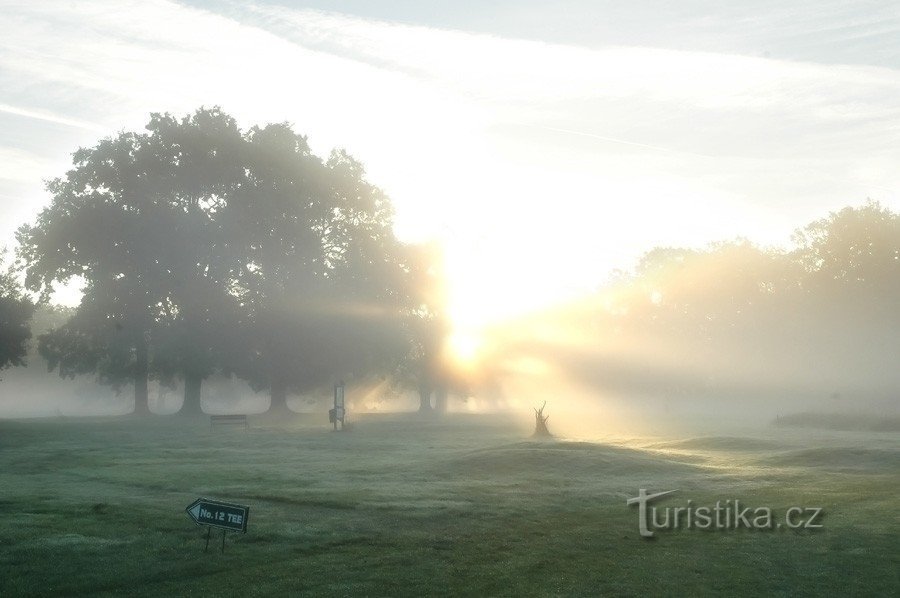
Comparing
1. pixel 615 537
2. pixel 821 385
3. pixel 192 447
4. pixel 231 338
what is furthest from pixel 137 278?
Answer: pixel 821 385

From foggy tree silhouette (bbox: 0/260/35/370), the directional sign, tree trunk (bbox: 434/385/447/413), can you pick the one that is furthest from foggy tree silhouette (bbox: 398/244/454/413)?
the directional sign

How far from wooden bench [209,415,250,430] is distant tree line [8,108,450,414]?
36.1 feet

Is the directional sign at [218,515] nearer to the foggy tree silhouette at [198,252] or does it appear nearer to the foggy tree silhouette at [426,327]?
the foggy tree silhouette at [198,252]

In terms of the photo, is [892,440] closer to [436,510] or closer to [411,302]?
[436,510]

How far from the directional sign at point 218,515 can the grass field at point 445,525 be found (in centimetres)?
96

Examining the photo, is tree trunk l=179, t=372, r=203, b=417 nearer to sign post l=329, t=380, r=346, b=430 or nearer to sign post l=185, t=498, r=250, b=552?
sign post l=329, t=380, r=346, b=430

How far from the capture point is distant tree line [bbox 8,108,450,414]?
75.8 metres

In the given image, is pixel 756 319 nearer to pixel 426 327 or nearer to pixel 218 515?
pixel 426 327

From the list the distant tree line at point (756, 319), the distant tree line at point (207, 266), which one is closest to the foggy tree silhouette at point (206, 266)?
the distant tree line at point (207, 266)

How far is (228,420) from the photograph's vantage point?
6588 centimetres

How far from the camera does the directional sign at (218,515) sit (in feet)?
65.3

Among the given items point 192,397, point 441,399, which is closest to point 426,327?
point 441,399

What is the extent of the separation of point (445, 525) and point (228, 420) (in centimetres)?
4424

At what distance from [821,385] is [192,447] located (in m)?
83.0
